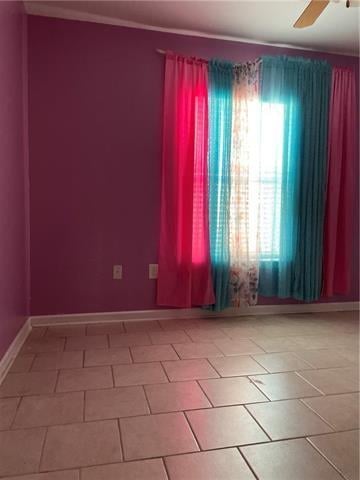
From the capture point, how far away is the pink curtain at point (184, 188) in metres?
3.16

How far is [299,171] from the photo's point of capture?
3.43 metres

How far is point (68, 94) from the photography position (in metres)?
3.02

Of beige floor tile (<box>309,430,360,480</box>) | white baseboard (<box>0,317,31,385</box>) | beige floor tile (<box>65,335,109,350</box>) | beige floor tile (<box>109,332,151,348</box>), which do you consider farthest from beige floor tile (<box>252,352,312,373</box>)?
white baseboard (<box>0,317,31,385</box>)

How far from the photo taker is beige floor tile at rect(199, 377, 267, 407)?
198 cm

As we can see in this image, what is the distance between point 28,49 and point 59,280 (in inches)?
71.9

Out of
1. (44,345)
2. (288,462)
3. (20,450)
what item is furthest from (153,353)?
(288,462)

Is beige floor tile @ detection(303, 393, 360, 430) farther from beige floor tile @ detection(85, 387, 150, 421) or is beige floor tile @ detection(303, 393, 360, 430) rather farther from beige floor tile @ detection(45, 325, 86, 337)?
beige floor tile @ detection(45, 325, 86, 337)

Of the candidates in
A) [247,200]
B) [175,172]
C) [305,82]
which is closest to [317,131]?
[305,82]

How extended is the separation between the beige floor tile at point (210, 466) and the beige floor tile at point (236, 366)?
75 centimetres

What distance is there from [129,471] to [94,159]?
2.33 m

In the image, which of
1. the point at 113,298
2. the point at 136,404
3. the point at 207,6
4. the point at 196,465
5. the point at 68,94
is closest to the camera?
the point at 196,465

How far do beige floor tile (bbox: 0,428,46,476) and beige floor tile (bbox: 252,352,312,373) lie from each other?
Result: 1.40 m

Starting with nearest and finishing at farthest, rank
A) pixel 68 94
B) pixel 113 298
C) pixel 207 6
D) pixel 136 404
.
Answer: pixel 136 404
pixel 207 6
pixel 68 94
pixel 113 298

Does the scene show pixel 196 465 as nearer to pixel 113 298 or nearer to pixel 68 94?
pixel 113 298
